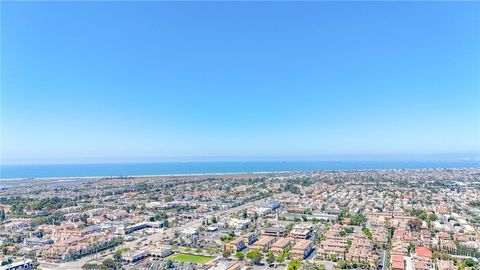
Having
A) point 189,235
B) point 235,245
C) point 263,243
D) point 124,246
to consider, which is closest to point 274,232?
point 263,243

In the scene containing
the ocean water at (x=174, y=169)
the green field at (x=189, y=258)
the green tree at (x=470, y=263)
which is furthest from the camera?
the ocean water at (x=174, y=169)

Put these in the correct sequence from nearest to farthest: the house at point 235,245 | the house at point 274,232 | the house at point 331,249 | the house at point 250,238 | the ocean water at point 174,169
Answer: the house at point 331,249, the house at point 235,245, the house at point 250,238, the house at point 274,232, the ocean water at point 174,169

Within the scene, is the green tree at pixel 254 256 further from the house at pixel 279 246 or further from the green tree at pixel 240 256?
the house at pixel 279 246

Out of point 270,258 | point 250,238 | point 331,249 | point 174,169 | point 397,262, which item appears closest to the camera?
point 397,262

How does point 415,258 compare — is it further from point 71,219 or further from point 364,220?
point 71,219

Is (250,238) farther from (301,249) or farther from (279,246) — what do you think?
(301,249)

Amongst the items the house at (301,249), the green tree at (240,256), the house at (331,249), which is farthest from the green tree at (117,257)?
the house at (331,249)

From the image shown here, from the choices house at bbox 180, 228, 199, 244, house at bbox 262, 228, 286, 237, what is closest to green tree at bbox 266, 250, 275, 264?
house at bbox 262, 228, 286, 237

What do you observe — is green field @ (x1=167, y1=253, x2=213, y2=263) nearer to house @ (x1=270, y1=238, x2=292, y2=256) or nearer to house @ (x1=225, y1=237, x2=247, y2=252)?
house @ (x1=225, y1=237, x2=247, y2=252)
